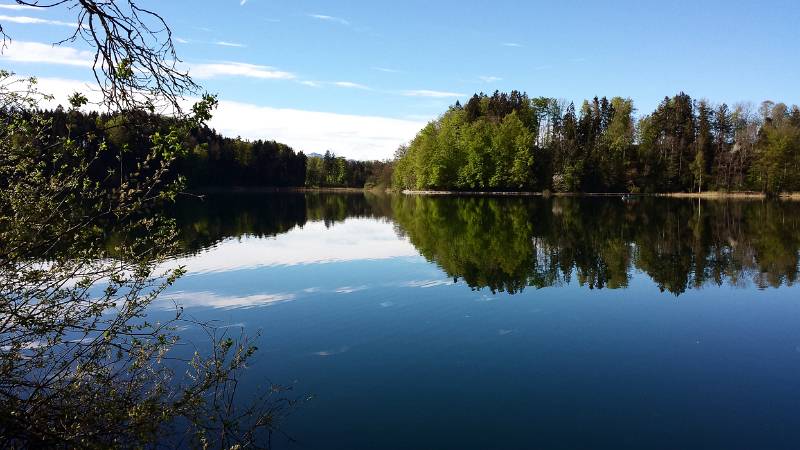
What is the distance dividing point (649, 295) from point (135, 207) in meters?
15.2

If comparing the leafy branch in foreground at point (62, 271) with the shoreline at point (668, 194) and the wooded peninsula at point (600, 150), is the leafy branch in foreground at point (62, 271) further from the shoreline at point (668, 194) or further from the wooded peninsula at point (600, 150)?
the shoreline at point (668, 194)

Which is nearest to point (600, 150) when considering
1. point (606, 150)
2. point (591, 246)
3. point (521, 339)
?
A: point (606, 150)

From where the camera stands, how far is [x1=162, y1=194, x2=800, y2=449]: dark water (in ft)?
25.4

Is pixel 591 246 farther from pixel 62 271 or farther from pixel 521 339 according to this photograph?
pixel 62 271

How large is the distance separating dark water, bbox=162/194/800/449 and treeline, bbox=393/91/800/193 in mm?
68187

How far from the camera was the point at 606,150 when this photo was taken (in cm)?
9469

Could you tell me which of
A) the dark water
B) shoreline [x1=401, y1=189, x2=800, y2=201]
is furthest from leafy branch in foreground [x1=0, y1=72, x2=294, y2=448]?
shoreline [x1=401, y1=189, x2=800, y2=201]

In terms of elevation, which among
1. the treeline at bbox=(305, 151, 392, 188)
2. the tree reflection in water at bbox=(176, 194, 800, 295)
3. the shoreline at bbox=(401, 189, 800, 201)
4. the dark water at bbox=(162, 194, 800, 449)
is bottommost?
the dark water at bbox=(162, 194, 800, 449)

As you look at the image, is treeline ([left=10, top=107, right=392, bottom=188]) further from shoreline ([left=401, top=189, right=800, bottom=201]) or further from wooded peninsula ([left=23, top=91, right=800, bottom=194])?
shoreline ([left=401, top=189, right=800, bottom=201])

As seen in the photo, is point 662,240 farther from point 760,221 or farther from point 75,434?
point 75,434

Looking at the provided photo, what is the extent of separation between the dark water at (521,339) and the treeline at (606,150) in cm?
6819

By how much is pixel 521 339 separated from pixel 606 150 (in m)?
91.1

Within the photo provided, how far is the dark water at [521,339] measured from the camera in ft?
25.4

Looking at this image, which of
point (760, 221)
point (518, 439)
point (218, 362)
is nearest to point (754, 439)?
point (518, 439)
